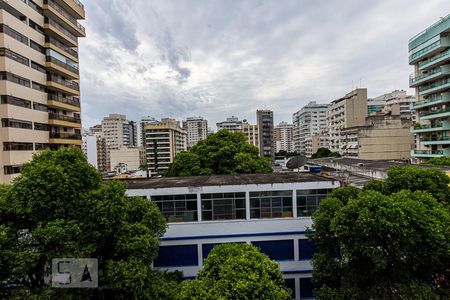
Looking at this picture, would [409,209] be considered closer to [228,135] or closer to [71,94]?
[228,135]

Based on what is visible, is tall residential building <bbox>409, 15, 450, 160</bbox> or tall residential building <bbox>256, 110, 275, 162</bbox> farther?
tall residential building <bbox>256, 110, 275, 162</bbox>

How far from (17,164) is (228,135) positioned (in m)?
18.6

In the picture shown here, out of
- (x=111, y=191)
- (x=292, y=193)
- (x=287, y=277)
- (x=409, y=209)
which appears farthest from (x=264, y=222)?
(x=111, y=191)

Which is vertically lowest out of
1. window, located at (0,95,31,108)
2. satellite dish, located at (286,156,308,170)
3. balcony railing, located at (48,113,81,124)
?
satellite dish, located at (286,156,308,170)

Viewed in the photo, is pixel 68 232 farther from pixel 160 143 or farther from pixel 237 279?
pixel 160 143

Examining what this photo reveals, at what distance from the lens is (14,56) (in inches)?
822

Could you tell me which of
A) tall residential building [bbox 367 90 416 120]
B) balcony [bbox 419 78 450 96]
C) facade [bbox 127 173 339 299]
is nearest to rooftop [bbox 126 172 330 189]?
facade [bbox 127 173 339 299]

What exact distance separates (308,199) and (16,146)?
916 inches

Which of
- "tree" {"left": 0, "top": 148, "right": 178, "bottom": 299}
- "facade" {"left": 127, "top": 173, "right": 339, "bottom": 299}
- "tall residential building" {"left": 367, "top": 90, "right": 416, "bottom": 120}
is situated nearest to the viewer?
"tree" {"left": 0, "top": 148, "right": 178, "bottom": 299}

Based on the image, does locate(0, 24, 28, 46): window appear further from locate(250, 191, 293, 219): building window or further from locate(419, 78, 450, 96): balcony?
locate(419, 78, 450, 96): balcony

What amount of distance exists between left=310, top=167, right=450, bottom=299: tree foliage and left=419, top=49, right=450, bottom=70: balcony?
26994 mm

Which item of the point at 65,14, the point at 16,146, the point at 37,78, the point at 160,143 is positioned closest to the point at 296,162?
the point at 16,146

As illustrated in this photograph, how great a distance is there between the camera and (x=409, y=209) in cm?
688

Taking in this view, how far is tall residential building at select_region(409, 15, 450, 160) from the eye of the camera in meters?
28.0
